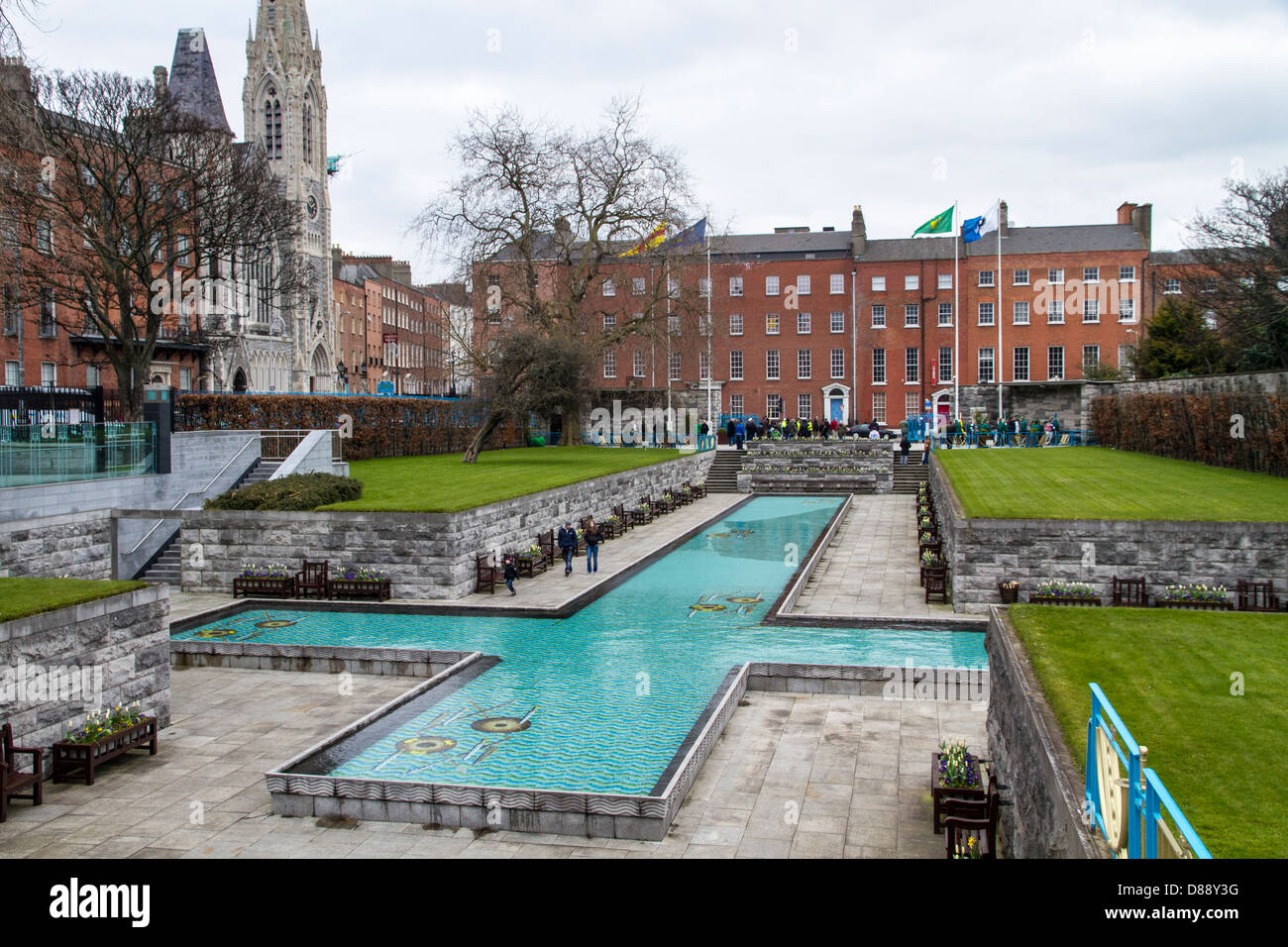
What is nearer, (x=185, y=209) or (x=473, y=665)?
(x=473, y=665)

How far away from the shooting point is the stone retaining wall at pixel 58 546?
62.0 ft

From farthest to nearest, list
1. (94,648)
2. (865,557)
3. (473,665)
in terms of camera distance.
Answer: (865,557) < (473,665) < (94,648)

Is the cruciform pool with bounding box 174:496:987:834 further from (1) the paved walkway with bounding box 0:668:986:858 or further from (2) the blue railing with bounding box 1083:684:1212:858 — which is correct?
(2) the blue railing with bounding box 1083:684:1212:858

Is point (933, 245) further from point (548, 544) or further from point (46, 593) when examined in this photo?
point (46, 593)

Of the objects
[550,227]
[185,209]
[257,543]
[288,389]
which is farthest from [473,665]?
[288,389]

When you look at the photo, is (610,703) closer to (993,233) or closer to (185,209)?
(185,209)

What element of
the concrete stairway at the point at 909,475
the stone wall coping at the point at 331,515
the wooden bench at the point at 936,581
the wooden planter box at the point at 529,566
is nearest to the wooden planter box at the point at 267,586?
the stone wall coping at the point at 331,515

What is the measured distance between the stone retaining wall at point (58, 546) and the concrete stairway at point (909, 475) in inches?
1249

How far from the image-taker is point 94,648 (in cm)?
1171

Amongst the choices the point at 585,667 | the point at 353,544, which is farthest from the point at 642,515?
the point at 585,667

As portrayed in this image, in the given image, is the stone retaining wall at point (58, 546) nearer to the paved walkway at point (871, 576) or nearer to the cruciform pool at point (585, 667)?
the cruciform pool at point (585, 667)

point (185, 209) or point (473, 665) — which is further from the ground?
point (185, 209)

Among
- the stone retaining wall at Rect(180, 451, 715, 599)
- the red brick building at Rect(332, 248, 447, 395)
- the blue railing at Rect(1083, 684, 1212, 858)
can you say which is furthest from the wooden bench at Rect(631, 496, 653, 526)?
the red brick building at Rect(332, 248, 447, 395)
